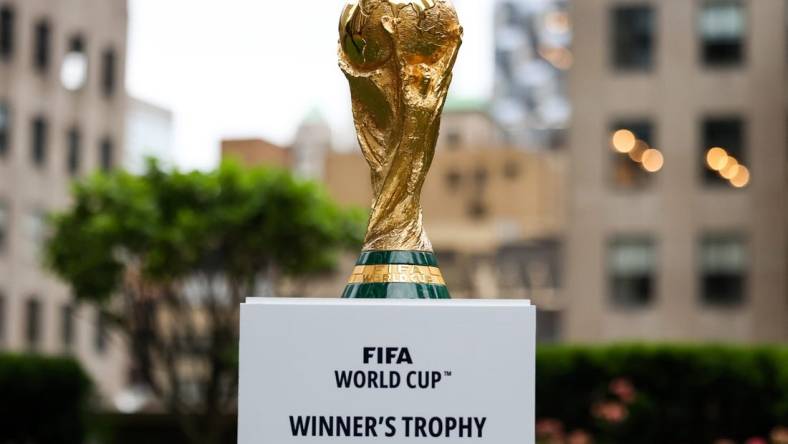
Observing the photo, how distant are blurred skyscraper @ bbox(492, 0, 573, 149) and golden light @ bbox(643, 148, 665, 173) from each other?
393ft

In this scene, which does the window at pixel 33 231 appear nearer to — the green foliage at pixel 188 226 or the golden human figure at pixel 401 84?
the green foliage at pixel 188 226

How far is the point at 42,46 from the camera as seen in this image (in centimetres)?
5956

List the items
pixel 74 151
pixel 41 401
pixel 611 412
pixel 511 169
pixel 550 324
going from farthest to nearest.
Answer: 1. pixel 511 169
2. pixel 550 324
3. pixel 74 151
4. pixel 41 401
5. pixel 611 412

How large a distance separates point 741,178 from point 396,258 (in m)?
39.0

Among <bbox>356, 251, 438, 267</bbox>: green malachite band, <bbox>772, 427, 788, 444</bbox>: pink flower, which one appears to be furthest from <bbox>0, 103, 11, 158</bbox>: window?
<bbox>356, 251, 438, 267</bbox>: green malachite band

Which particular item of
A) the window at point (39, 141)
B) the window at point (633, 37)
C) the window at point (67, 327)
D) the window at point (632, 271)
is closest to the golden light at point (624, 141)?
the window at point (633, 37)

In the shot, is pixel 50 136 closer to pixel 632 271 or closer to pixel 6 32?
pixel 6 32

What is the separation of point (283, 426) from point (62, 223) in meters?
28.8

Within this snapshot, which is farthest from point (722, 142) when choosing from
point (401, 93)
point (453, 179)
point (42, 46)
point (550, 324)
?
point (453, 179)

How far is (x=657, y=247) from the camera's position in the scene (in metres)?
47.5

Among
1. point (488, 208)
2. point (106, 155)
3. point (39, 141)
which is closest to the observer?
point (39, 141)

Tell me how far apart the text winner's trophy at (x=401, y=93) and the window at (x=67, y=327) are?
5244 centimetres

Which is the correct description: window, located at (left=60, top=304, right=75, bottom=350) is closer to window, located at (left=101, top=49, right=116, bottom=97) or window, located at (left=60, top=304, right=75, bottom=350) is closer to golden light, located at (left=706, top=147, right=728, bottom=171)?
window, located at (left=101, top=49, right=116, bottom=97)

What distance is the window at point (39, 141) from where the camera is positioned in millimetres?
59031
